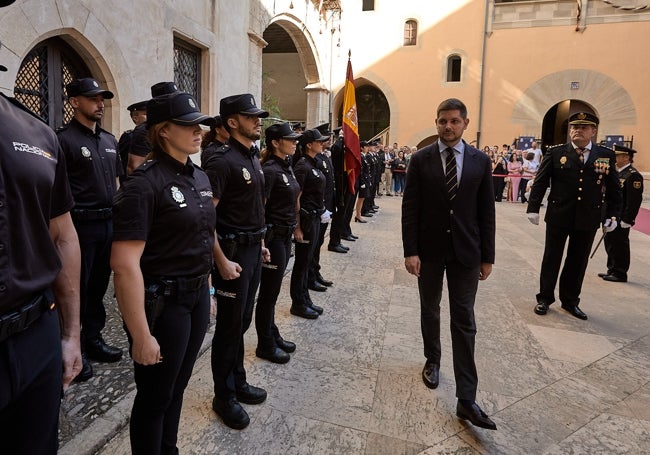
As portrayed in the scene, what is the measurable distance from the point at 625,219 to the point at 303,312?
4.87 metres

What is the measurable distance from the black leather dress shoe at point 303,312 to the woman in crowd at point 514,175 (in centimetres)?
1408

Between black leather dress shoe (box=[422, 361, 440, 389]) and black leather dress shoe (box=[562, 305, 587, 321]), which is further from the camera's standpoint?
black leather dress shoe (box=[562, 305, 587, 321])

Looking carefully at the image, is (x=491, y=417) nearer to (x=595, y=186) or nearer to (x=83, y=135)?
(x=595, y=186)

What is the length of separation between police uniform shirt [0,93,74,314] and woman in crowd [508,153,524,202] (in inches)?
670

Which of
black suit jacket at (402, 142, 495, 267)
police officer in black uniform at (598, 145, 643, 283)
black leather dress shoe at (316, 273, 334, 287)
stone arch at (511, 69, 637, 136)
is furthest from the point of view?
stone arch at (511, 69, 637, 136)

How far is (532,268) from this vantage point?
22.5ft

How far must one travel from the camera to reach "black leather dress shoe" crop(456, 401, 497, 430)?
269 cm

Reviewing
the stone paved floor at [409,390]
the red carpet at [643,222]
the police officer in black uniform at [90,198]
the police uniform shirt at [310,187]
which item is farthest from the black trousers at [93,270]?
the red carpet at [643,222]

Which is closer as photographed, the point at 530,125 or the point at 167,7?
the point at 167,7

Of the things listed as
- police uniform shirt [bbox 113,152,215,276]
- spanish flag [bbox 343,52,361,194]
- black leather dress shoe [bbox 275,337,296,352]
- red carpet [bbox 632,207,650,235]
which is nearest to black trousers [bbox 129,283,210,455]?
police uniform shirt [bbox 113,152,215,276]

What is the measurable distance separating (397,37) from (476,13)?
370 cm

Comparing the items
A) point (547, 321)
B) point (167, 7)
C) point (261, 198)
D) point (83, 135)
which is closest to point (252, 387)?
point (261, 198)

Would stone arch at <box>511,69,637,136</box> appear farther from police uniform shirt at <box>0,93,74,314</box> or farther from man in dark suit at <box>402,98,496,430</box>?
police uniform shirt at <box>0,93,74,314</box>

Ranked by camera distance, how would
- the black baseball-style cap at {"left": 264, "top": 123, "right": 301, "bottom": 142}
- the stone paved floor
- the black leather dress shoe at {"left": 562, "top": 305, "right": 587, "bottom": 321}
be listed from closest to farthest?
the stone paved floor → the black baseball-style cap at {"left": 264, "top": 123, "right": 301, "bottom": 142} → the black leather dress shoe at {"left": 562, "top": 305, "right": 587, "bottom": 321}
